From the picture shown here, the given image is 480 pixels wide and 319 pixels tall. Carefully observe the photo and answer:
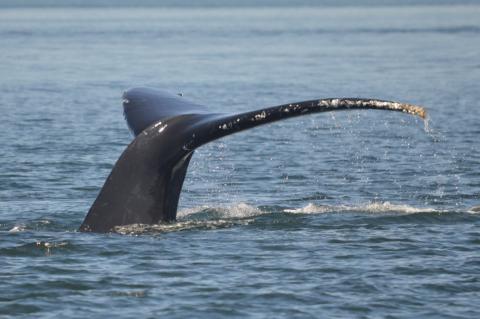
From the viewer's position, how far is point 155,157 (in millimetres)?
9859

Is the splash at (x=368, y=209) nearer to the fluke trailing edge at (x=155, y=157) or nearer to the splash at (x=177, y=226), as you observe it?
the splash at (x=177, y=226)

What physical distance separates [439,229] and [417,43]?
155 ft

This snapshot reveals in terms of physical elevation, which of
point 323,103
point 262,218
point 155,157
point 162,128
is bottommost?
point 262,218

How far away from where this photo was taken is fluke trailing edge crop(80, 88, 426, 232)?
9.62 meters

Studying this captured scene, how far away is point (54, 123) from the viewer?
945 inches

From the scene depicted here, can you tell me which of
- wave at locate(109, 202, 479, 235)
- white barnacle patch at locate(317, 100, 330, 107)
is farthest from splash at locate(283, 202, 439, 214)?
white barnacle patch at locate(317, 100, 330, 107)

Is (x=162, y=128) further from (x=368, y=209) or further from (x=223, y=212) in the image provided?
(x=368, y=209)

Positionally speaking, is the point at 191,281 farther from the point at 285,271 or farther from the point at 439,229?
the point at 439,229

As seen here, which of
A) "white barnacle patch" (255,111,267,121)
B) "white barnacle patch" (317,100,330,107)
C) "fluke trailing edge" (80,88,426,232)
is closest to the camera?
"white barnacle patch" (317,100,330,107)

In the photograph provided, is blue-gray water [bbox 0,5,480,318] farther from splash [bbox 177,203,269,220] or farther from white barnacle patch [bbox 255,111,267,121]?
white barnacle patch [bbox 255,111,267,121]

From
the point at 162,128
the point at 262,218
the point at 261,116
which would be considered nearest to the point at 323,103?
the point at 261,116

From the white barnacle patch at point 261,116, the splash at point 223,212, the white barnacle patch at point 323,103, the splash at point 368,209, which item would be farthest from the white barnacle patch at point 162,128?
the splash at point 368,209

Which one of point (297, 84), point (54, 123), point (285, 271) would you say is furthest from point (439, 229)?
point (297, 84)

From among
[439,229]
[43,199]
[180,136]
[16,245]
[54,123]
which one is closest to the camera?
[180,136]
